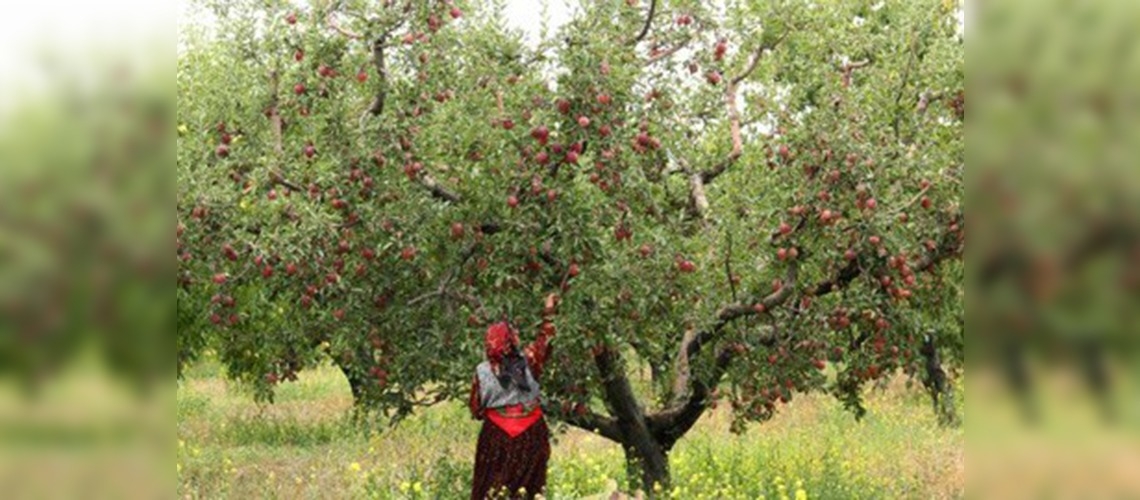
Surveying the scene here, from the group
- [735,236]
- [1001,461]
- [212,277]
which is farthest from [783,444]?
[1001,461]

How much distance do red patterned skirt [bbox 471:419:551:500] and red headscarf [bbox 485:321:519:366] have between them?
2.80ft

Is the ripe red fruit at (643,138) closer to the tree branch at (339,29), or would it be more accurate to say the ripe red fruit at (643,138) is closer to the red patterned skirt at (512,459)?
the tree branch at (339,29)

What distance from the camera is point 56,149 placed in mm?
1820

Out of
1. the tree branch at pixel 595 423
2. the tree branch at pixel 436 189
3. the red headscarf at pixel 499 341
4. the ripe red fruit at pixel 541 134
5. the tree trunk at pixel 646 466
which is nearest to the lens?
the ripe red fruit at pixel 541 134

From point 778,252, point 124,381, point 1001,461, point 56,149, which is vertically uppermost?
point 778,252

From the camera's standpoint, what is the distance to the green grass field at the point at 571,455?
10.7 metres

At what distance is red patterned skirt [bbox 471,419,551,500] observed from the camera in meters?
8.95

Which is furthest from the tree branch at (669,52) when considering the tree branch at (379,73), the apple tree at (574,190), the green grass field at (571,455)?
the green grass field at (571,455)

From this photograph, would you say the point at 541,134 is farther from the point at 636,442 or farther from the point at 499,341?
the point at 636,442

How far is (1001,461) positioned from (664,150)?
25.1 feet

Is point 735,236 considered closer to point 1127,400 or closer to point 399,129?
point 399,129

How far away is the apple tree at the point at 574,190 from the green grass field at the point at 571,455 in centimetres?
110

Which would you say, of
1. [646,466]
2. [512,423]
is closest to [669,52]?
[512,423]

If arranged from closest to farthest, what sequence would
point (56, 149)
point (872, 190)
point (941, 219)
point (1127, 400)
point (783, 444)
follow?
1. point (1127, 400)
2. point (56, 149)
3. point (872, 190)
4. point (941, 219)
5. point (783, 444)
